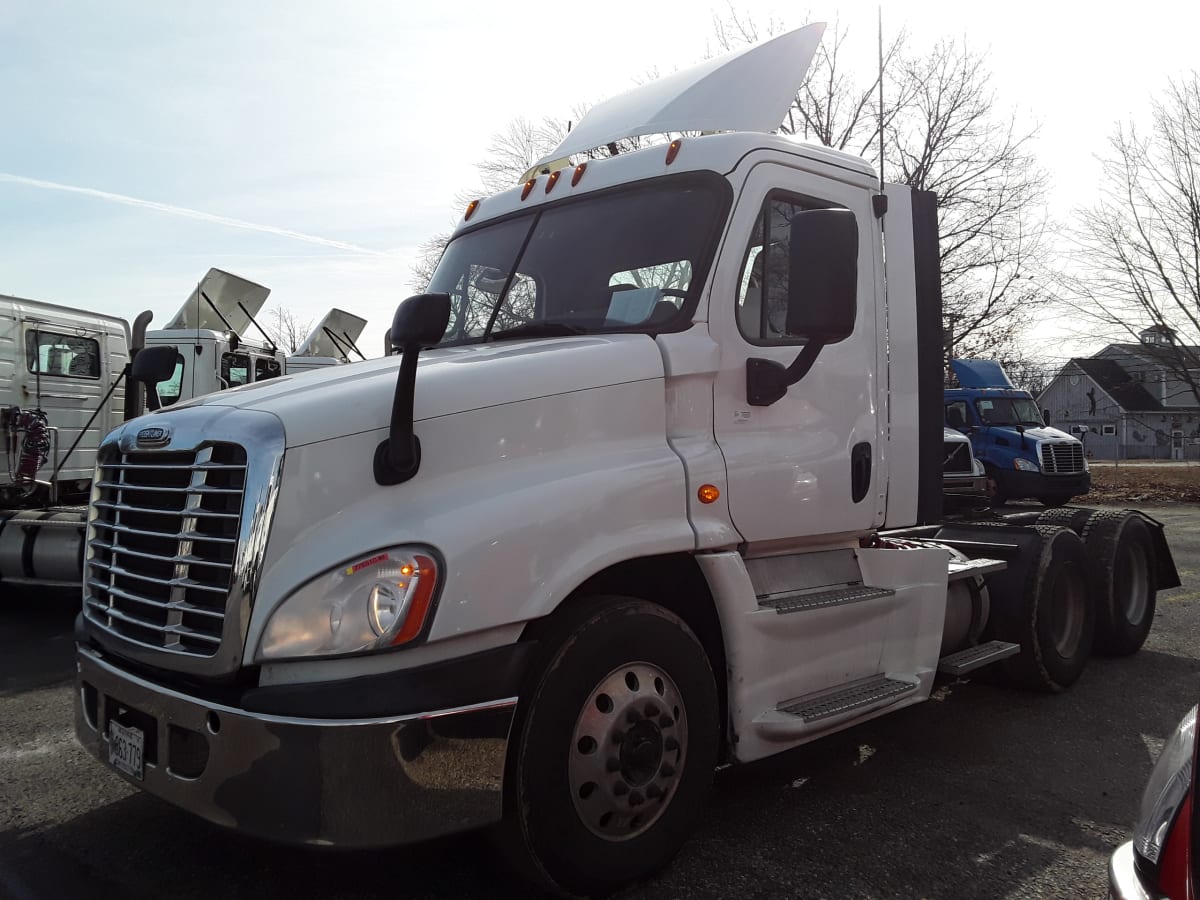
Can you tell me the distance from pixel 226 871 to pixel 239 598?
128 centimetres

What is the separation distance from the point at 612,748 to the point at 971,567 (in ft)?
9.92

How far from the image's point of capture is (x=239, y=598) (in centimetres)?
266

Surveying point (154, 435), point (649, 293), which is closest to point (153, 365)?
point (154, 435)

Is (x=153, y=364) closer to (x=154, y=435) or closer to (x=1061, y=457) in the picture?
Result: (x=154, y=435)

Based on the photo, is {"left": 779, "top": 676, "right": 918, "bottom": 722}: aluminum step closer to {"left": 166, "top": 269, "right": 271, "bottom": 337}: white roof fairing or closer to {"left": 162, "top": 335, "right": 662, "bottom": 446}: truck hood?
{"left": 162, "top": 335, "right": 662, "bottom": 446}: truck hood

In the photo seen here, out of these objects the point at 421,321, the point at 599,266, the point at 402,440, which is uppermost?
the point at 599,266

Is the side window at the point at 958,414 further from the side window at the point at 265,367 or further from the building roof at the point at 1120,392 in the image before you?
the building roof at the point at 1120,392

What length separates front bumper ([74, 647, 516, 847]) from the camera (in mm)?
2533

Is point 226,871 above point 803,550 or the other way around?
the other way around

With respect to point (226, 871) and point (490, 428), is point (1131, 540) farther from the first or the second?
point (226, 871)

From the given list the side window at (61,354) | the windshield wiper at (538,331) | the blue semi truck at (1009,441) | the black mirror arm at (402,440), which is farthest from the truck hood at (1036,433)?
the black mirror arm at (402,440)

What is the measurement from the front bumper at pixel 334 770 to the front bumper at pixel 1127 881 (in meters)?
1.57

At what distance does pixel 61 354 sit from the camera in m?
9.53

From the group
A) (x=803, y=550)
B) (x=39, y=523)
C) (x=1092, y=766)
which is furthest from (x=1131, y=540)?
(x=39, y=523)
